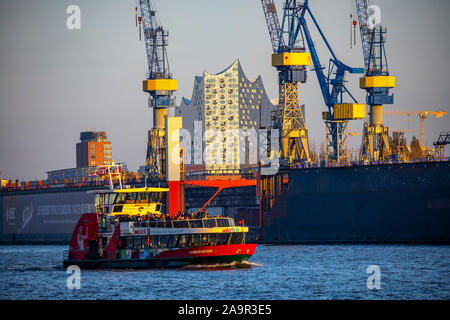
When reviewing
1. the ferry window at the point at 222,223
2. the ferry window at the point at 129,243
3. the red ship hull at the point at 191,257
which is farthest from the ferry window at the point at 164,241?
the ferry window at the point at 222,223

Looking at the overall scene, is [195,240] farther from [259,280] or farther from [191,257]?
[259,280]

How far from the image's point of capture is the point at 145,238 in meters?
93.2

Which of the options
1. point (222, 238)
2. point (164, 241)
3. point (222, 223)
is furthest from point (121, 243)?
point (222, 223)

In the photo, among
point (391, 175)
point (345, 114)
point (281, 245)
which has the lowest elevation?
point (281, 245)

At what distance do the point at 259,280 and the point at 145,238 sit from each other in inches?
521

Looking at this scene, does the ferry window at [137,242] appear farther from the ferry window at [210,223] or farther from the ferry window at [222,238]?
the ferry window at [222,238]

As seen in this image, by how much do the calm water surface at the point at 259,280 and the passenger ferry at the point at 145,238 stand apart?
146 cm

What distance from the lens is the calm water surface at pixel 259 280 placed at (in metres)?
76.9

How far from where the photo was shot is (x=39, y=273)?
101000 millimetres

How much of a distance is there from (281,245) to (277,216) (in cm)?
1010

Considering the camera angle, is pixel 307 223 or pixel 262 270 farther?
pixel 307 223
